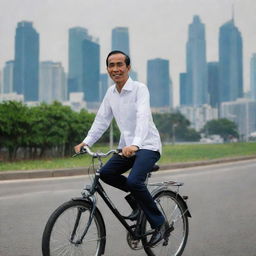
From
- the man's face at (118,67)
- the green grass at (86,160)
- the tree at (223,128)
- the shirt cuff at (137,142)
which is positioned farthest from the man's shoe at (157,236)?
the tree at (223,128)

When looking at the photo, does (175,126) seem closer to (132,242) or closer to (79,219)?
(132,242)

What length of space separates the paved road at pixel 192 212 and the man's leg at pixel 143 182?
0.71 meters

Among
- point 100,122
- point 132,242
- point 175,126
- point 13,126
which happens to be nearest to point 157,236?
point 132,242

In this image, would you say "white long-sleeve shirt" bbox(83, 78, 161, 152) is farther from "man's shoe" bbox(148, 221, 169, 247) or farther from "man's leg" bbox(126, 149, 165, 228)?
"man's shoe" bbox(148, 221, 169, 247)

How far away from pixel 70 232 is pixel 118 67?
1.29m

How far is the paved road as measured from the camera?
456 centimetres

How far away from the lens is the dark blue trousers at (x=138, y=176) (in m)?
3.63

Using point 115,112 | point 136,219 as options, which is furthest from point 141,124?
point 136,219

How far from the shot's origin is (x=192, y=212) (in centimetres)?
653

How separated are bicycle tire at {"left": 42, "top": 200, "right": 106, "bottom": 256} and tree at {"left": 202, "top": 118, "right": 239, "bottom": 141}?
408ft

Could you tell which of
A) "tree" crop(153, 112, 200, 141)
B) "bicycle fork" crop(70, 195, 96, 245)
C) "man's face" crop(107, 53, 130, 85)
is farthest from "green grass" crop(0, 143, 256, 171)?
"tree" crop(153, 112, 200, 141)

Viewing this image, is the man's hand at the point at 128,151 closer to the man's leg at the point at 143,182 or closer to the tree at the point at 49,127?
the man's leg at the point at 143,182

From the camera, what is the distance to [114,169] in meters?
3.72

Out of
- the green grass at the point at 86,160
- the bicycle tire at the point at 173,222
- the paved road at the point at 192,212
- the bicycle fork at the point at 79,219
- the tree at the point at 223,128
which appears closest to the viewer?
the bicycle fork at the point at 79,219
